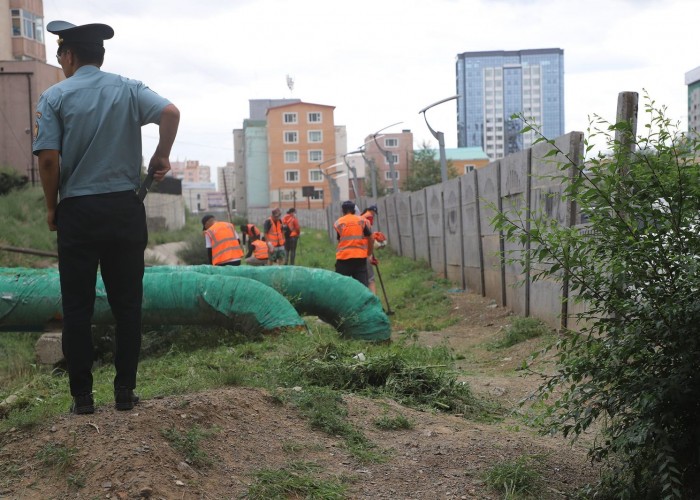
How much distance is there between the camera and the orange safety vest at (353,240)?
1216 centimetres

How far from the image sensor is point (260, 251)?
57.8ft

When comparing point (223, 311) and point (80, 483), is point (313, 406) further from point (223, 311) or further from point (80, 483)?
point (223, 311)

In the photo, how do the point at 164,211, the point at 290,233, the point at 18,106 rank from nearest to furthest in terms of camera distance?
the point at 290,233
the point at 18,106
the point at 164,211

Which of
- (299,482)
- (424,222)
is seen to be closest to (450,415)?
(299,482)

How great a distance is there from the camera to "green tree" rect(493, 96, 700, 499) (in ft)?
12.0

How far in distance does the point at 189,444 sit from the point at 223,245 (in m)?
8.76

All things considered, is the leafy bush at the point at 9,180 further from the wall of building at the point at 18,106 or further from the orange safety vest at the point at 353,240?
the orange safety vest at the point at 353,240

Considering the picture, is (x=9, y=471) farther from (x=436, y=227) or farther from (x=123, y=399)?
(x=436, y=227)

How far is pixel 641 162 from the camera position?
12.5 ft

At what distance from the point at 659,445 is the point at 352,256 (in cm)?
865

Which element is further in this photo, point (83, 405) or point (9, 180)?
point (9, 180)

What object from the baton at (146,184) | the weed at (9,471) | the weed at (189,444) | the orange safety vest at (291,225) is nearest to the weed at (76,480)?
the weed at (9,471)

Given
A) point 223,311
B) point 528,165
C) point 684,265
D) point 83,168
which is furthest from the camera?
point 528,165

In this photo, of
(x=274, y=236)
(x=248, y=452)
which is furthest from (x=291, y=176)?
(x=248, y=452)
